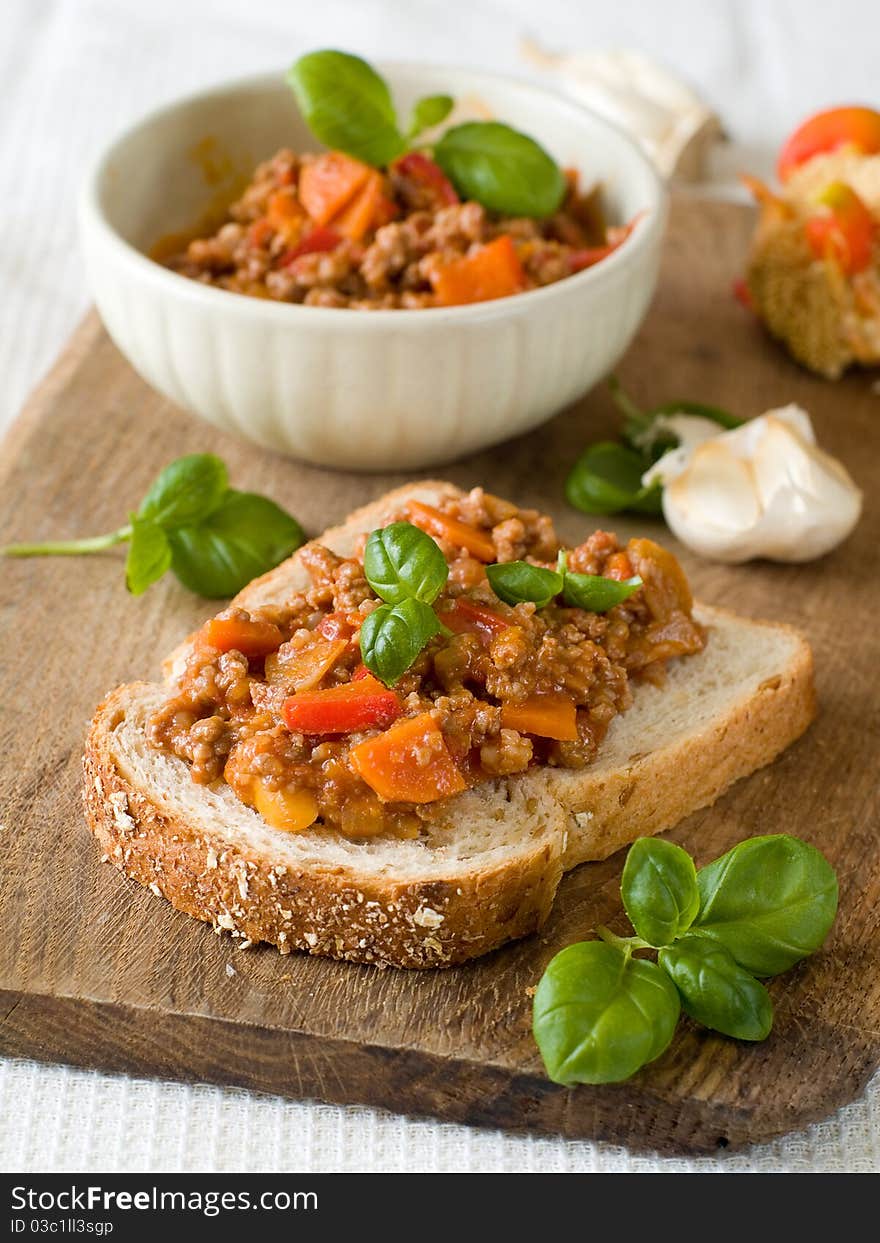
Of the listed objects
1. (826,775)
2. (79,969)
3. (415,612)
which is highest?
(415,612)

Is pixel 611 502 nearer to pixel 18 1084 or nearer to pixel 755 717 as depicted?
pixel 755 717

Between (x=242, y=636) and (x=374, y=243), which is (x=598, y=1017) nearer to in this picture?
(x=242, y=636)

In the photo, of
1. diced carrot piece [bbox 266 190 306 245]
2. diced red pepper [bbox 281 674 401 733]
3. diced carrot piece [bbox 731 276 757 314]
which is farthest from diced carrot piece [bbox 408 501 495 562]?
diced carrot piece [bbox 731 276 757 314]

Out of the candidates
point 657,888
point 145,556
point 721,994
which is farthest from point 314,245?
point 721,994

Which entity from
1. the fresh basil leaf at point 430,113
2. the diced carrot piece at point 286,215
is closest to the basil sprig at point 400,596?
the diced carrot piece at point 286,215

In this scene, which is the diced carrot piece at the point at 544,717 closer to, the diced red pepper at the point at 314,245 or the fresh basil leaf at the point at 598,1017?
the fresh basil leaf at the point at 598,1017

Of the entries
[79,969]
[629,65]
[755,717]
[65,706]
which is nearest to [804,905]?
[755,717]
